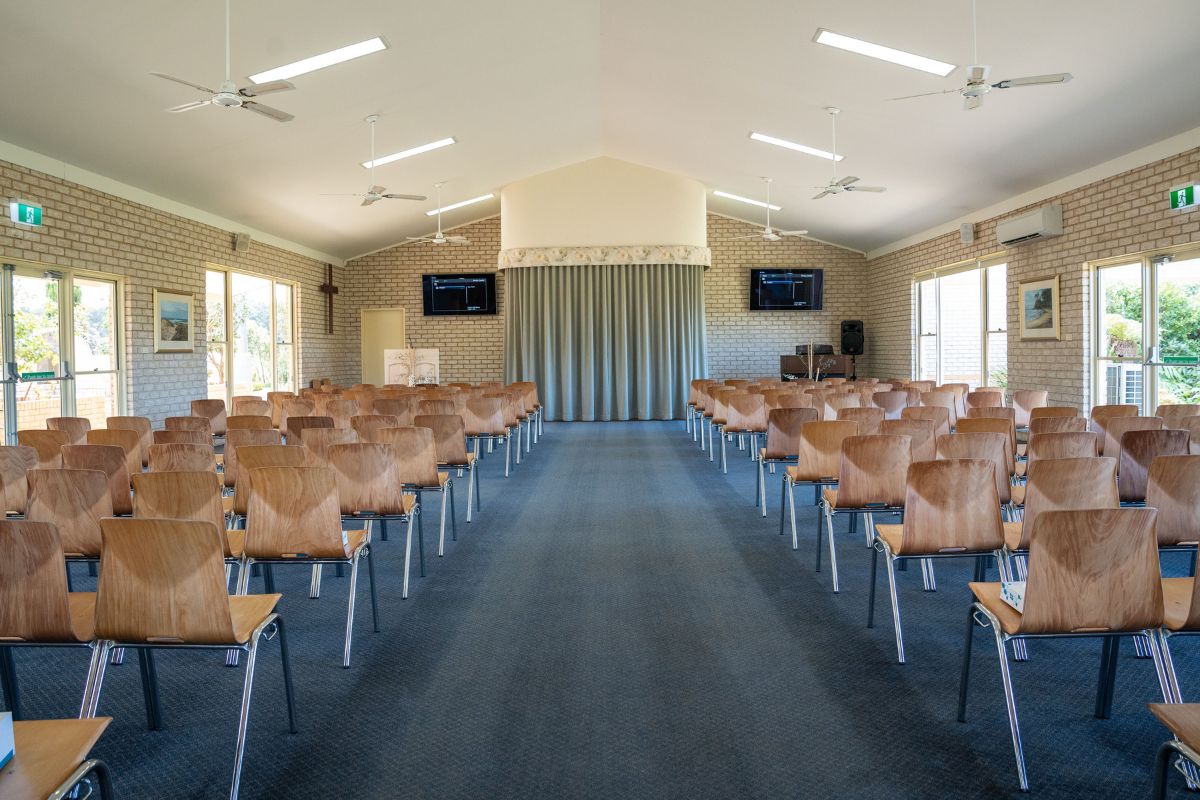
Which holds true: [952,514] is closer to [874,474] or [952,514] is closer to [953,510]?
[953,510]

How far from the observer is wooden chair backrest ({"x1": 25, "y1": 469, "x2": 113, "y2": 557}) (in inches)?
131

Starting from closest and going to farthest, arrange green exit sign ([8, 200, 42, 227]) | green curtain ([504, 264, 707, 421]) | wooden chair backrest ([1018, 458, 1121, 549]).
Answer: wooden chair backrest ([1018, 458, 1121, 549]), green exit sign ([8, 200, 42, 227]), green curtain ([504, 264, 707, 421])

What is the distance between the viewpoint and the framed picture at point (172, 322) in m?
9.95

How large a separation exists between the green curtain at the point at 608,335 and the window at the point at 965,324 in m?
4.00

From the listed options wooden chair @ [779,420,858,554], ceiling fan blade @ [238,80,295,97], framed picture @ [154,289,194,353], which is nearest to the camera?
wooden chair @ [779,420,858,554]

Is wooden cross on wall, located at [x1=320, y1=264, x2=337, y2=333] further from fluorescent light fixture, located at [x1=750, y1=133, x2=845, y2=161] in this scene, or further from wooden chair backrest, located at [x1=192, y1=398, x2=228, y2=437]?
fluorescent light fixture, located at [x1=750, y1=133, x2=845, y2=161]

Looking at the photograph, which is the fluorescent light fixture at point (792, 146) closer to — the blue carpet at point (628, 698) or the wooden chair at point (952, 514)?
the blue carpet at point (628, 698)

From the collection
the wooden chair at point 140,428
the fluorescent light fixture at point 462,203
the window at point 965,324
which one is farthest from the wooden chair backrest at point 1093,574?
the fluorescent light fixture at point 462,203

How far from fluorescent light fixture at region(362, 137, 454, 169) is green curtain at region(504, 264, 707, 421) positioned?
4.16 metres

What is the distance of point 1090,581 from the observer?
7.84ft

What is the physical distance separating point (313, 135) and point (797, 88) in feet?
18.1

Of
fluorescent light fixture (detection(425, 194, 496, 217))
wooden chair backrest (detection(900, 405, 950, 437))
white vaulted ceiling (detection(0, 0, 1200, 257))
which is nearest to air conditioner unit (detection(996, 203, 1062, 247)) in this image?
white vaulted ceiling (detection(0, 0, 1200, 257))

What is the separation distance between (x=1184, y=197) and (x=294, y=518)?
319 inches

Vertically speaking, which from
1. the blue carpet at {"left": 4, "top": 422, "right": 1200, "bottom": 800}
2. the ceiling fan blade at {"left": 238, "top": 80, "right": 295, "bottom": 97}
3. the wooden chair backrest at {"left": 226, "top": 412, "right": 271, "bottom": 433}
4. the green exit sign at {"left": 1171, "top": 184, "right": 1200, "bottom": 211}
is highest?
the ceiling fan blade at {"left": 238, "top": 80, "right": 295, "bottom": 97}
